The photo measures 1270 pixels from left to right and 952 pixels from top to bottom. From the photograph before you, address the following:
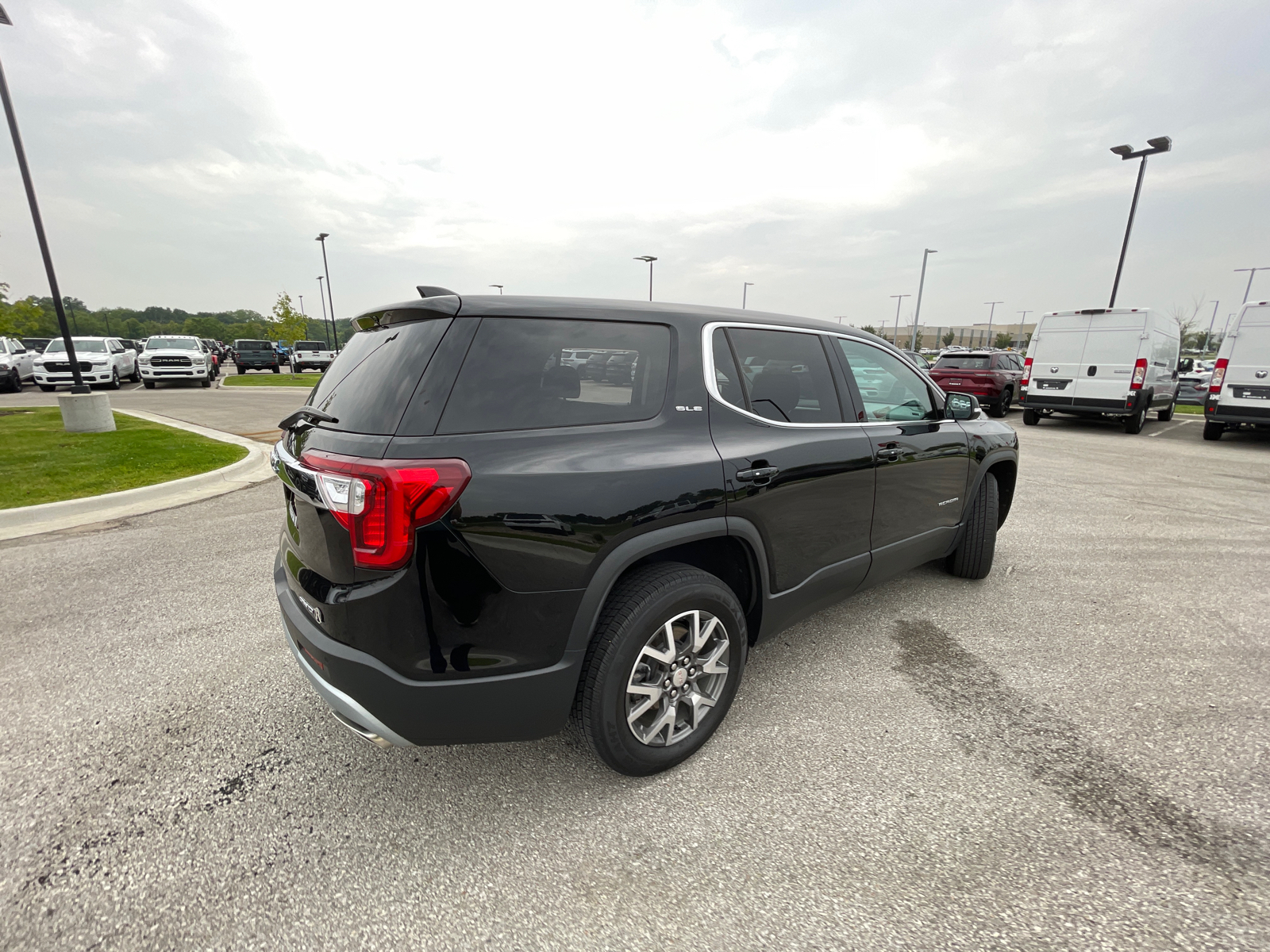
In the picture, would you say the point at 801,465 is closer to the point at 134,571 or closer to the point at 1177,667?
the point at 1177,667

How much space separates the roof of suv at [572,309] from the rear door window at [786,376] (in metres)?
0.10

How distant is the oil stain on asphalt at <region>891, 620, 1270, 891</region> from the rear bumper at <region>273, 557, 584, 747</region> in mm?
1764

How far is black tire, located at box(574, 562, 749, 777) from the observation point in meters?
2.05

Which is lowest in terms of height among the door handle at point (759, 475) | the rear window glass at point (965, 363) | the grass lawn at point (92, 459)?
the grass lawn at point (92, 459)

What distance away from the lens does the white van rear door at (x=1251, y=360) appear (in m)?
10.3

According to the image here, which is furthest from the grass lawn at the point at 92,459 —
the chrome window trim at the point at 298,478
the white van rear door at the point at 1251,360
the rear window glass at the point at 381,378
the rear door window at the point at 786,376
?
the white van rear door at the point at 1251,360

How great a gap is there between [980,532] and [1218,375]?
1121 centimetres

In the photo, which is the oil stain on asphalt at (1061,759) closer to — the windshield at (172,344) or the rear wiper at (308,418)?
the rear wiper at (308,418)

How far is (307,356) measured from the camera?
3572 cm

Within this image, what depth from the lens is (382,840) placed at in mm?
2004

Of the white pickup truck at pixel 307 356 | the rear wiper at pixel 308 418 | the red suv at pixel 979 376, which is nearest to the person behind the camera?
the rear wiper at pixel 308 418

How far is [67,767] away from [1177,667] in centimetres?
512

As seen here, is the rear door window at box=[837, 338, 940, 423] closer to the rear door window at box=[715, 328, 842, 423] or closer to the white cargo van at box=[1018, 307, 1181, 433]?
the rear door window at box=[715, 328, 842, 423]

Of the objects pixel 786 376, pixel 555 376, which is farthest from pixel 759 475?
pixel 555 376
